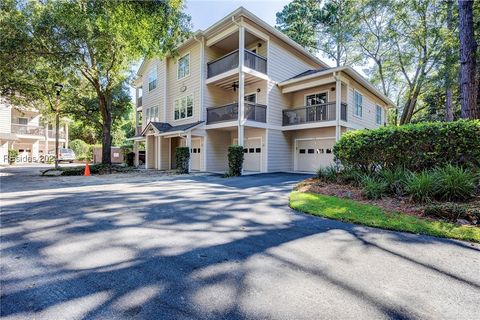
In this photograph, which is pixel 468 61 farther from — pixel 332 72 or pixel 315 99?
pixel 315 99

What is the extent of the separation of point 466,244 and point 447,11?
61.7 ft

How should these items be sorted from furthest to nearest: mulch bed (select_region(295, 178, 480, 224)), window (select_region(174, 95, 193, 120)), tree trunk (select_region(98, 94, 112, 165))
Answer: window (select_region(174, 95, 193, 120))
tree trunk (select_region(98, 94, 112, 165))
mulch bed (select_region(295, 178, 480, 224))

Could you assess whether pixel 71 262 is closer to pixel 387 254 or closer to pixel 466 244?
pixel 387 254

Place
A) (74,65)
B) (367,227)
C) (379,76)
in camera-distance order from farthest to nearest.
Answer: (379,76) → (74,65) → (367,227)

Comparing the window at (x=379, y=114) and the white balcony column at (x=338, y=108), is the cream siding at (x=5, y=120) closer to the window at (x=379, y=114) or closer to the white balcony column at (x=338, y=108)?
the white balcony column at (x=338, y=108)

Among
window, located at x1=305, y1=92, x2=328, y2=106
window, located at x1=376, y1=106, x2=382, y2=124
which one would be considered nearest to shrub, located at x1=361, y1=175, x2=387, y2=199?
window, located at x1=305, y1=92, x2=328, y2=106

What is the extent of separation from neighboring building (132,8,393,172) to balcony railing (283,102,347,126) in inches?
2.3

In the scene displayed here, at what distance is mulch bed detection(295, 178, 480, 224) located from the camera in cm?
547

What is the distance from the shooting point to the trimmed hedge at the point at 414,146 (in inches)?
266

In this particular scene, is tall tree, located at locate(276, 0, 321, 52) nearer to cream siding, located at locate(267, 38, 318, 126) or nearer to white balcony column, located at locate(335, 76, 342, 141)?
cream siding, located at locate(267, 38, 318, 126)

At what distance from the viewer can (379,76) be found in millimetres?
24875

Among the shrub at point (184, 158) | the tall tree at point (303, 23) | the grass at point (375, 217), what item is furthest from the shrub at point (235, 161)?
the tall tree at point (303, 23)

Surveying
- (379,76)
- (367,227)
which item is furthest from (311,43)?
(367,227)

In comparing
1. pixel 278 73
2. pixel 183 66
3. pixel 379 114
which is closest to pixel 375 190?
pixel 278 73
